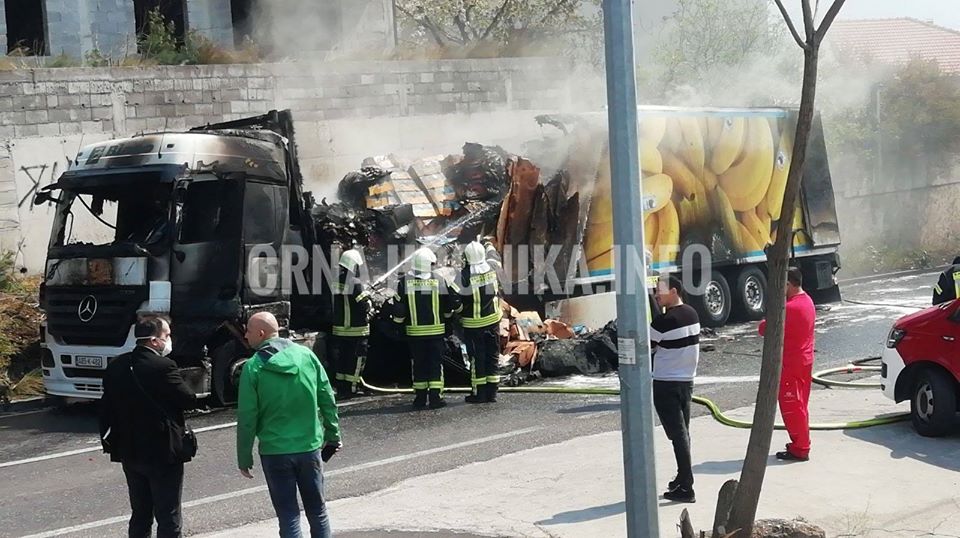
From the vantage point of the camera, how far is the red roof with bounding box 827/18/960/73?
4969cm

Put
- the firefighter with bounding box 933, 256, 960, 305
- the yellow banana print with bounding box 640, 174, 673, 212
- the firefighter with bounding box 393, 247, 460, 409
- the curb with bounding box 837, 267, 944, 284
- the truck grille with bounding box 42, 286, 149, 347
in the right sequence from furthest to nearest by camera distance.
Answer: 1. the curb with bounding box 837, 267, 944, 284
2. the yellow banana print with bounding box 640, 174, 673, 212
3. the firefighter with bounding box 393, 247, 460, 409
4. the truck grille with bounding box 42, 286, 149, 347
5. the firefighter with bounding box 933, 256, 960, 305

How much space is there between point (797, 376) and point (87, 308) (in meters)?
6.87

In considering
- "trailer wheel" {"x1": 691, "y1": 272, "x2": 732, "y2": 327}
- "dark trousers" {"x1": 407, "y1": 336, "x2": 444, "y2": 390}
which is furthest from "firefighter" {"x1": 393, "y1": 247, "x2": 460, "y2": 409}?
"trailer wheel" {"x1": 691, "y1": 272, "x2": 732, "y2": 327}

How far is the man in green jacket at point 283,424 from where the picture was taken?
6137mm

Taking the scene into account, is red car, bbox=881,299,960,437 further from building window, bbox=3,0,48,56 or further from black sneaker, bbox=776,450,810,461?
building window, bbox=3,0,48,56

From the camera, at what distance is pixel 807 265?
18812 millimetres

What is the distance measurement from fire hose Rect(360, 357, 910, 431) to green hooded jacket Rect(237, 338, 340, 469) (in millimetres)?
4886

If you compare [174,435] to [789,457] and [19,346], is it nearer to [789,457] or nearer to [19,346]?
[789,457]

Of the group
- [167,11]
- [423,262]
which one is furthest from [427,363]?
[167,11]

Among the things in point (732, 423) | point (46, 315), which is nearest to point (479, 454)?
point (732, 423)

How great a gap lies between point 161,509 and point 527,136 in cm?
1660

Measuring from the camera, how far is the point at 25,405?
13.0m

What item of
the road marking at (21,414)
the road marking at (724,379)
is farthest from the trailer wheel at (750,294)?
the road marking at (21,414)

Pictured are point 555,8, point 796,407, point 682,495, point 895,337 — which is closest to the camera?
point 682,495
